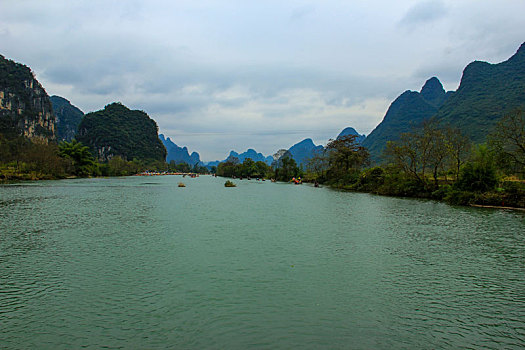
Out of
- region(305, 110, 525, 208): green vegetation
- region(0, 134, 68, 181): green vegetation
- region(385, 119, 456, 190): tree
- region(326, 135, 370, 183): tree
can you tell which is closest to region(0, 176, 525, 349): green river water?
region(305, 110, 525, 208): green vegetation

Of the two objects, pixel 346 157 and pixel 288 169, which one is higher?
pixel 346 157

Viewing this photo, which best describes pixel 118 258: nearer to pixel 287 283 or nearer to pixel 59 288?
pixel 59 288

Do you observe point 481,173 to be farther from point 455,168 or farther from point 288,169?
point 288,169

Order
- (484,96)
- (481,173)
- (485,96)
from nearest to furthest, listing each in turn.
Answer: (481,173) < (485,96) < (484,96)

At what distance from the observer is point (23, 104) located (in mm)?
156500

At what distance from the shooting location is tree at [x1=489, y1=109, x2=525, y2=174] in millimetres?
30047

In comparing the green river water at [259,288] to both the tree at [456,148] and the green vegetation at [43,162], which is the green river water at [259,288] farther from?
the green vegetation at [43,162]

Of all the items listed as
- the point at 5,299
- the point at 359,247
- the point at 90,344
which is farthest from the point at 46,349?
the point at 359,247

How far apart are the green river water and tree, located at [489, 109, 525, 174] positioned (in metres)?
16.4

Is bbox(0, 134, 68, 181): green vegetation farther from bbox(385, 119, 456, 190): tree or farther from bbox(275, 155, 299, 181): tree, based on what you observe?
bbox(385, 119, 456, 190): tree

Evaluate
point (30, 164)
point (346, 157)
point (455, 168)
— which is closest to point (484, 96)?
point (346, 157)

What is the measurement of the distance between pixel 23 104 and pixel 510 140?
7605 inches

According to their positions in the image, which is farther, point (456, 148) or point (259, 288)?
point (456, 148)

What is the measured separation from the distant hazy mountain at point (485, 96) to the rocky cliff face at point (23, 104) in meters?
171
